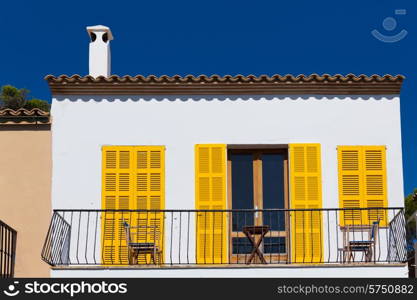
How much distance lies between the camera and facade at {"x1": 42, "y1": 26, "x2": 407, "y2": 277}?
604 inches

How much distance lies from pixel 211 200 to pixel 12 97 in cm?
1952

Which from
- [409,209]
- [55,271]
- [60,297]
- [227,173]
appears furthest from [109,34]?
[409,209]

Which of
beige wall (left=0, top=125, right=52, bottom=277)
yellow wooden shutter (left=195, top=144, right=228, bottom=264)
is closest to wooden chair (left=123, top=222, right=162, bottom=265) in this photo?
yellow wooden shutter (left=195, top=144, right=228, bottom=264)

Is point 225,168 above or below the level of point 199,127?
below

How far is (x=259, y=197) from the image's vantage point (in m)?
15.8

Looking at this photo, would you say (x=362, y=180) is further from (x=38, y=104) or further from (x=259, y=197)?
(x=38, y=104)

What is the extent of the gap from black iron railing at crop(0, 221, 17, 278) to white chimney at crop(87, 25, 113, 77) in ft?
11.4

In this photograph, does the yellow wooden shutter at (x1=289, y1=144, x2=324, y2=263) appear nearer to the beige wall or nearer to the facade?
the facade

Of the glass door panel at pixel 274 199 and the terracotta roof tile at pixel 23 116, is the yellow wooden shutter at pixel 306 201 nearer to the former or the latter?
the glass door panel at pixel 274 199

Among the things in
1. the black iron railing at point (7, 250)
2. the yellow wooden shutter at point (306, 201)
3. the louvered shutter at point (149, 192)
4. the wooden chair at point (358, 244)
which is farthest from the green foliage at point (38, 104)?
the wooden chair at point (358, 244)

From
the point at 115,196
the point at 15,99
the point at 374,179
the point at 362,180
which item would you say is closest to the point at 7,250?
the point at 115,196

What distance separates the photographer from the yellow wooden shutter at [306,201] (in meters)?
15.3

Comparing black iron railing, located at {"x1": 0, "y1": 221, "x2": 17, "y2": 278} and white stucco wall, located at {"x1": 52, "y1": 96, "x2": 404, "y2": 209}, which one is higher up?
white stucco wall, located at {"x1": 52, "y1": 96, "x2": 404, "y2": 209}

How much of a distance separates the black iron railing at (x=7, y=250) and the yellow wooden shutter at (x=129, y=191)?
1.48 meters
